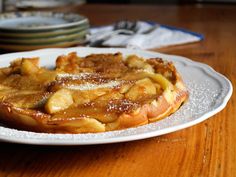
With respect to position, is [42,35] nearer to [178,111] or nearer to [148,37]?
[148,37]

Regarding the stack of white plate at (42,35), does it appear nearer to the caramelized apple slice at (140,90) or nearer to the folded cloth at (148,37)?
the folded cloth at (148,37)

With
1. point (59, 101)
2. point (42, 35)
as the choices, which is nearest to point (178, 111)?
point (59, 101)

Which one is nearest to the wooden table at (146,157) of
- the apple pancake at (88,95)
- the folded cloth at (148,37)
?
the apple pancake at (88,95)

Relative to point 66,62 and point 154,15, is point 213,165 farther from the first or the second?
point 154,15

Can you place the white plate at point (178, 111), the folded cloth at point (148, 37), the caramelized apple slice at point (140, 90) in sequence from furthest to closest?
the folded cloth at point (148, 37)
the caramelized apple slice at point (140, 90)
the white plate at point (178, 111)

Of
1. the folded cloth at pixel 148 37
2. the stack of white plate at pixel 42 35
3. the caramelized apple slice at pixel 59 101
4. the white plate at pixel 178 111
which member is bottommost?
the folded cloth at pixel 148 37

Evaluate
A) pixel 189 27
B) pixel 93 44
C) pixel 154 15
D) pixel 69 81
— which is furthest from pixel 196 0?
pixel 69 81
